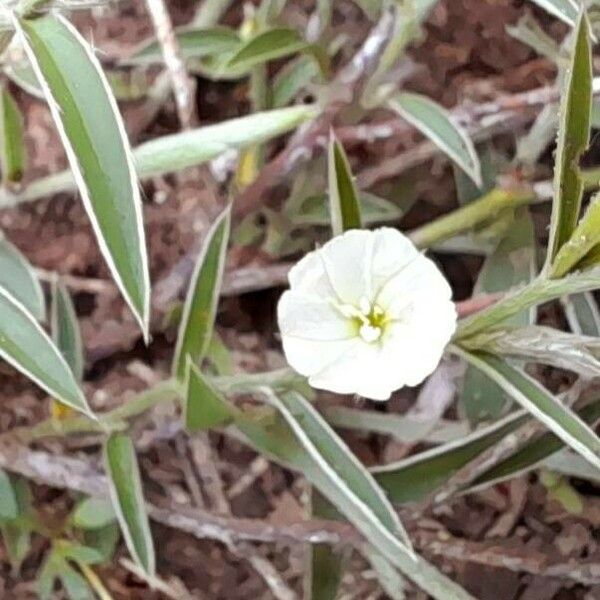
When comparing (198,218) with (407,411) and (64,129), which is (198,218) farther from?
(64,129)

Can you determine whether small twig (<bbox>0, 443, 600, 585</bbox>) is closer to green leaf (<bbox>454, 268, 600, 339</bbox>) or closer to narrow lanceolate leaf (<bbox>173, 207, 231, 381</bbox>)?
narrow lanceolate leaf (<bbox>173, 207, 231, 381</bbox>)

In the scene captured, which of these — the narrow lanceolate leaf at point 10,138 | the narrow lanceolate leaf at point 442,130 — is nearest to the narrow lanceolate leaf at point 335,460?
the narrow lanceolate leaf at point 442,130

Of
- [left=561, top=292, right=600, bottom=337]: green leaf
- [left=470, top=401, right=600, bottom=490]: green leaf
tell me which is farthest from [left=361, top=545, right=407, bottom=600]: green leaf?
[left=561, top=292, right=600, bottom=337]: green leaf

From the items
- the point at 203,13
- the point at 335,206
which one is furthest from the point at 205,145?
the point at 203,13

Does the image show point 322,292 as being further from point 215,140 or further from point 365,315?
point 215,140

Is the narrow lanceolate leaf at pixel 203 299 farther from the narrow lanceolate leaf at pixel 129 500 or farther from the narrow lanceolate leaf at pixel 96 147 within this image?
the narrow lanceolate leaf at pixel 96 147

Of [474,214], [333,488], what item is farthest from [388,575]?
[474,214]
